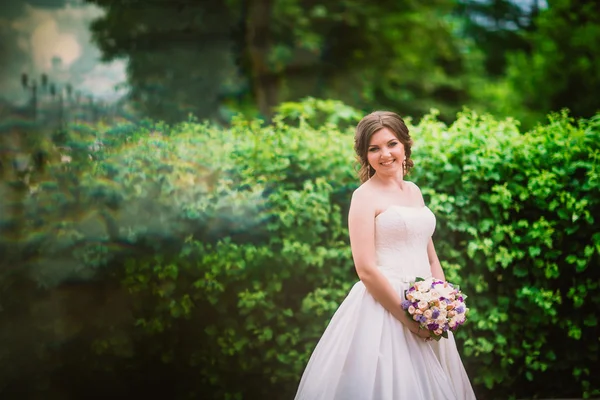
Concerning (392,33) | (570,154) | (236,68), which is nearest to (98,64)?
(236,68)

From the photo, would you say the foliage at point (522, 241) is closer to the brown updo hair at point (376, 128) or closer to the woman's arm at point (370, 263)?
the brown updo hair at point (376, 128)

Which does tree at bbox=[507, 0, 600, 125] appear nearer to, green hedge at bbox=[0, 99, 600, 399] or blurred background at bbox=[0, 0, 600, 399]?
blurred background at bbox=[0, 0, 600, 399]

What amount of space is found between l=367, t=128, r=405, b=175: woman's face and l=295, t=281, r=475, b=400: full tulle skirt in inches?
21.3

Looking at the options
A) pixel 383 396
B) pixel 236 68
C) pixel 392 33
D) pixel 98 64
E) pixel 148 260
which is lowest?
pixel 383 396

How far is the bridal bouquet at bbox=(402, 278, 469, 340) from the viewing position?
9.42 ft

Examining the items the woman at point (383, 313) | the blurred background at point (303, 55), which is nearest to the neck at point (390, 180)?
the woman at point (383, 313)

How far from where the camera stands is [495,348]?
4797 mm

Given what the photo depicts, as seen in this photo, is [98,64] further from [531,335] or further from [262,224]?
[531,335]

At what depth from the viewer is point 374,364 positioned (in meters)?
2.96

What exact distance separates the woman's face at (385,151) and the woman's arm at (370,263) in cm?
20

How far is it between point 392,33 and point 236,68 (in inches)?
72.5

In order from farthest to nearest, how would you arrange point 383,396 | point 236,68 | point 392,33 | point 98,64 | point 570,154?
1. point 392,33
2. point 236,68
3. point 98,64
4. point 570,154
5. point 383,396

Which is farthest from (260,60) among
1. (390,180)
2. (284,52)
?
(390,180)

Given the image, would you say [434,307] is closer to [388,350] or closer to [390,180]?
[388,350]
